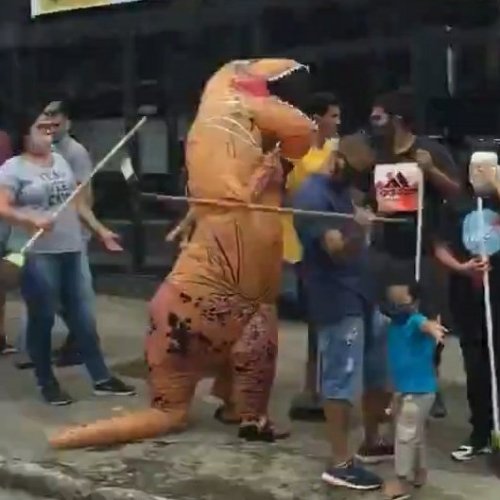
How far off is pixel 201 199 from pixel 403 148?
1.06 metres

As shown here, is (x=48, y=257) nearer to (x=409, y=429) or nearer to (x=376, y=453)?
(x=376, y=453)

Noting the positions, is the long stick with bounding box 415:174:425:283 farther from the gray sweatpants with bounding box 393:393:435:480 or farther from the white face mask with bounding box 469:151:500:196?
the gray sweatpants with bounding box 393:393:435:480

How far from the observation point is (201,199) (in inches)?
271

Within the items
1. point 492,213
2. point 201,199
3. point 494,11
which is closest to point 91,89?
point 494,11

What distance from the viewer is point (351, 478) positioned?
20.4ft

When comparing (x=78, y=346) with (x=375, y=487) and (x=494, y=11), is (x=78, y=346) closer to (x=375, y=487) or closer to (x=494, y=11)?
(x=375, y=487)

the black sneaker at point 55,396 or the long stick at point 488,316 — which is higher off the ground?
the long stick at point 488,316

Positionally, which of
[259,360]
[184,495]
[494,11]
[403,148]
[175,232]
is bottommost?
[184,495]

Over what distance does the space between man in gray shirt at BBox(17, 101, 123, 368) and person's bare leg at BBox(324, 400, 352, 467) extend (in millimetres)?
2382

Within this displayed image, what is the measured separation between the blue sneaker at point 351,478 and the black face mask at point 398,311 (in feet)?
2.57

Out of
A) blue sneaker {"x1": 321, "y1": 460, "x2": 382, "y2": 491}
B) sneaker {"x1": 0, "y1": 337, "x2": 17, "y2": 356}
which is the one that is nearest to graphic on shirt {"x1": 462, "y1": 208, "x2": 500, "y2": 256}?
blue sneaker {"x1": 321, "y1": 460, "x2": 382, "y2": 491}

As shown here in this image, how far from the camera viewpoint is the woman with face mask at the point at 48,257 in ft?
26.3

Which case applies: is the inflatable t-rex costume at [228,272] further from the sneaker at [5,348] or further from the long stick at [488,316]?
the sneaker at [5,348]

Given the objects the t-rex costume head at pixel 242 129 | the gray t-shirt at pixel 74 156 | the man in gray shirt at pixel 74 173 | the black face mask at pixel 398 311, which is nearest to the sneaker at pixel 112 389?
the man in gray shirt at pixel 74 173
